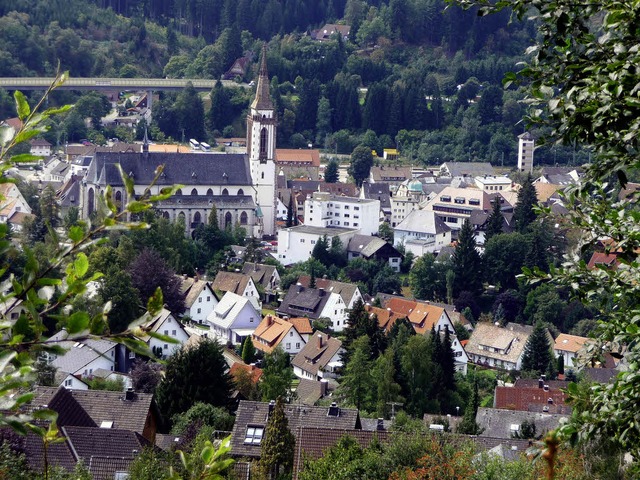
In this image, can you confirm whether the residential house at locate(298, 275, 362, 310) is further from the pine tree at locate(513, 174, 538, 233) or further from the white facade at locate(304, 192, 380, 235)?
the pine tree at locate(513, 174, 538, 233)

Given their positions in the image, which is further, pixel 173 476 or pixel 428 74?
pixel 428 74

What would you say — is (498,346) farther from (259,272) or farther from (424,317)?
(259,272)

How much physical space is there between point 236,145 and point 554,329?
36949 millimetres

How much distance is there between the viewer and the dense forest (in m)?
79.8

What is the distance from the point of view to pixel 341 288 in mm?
45719

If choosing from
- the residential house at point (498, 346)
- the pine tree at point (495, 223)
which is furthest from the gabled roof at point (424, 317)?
the pine tree at point (495, 223)

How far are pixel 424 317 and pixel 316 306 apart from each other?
3.91 metres

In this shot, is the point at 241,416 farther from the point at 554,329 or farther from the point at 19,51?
the point at 19,51

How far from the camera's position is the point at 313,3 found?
4254 inches

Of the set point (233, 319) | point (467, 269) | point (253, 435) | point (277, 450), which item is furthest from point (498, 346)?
point (277, 450)

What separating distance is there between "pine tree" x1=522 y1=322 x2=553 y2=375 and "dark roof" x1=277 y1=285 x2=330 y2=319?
825cm

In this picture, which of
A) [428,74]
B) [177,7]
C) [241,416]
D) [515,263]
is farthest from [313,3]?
[241,416]

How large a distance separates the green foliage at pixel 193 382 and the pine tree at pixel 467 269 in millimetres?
22056

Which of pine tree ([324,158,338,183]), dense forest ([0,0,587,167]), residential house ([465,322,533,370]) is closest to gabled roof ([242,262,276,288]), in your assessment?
residential house ([465,322,533,370])
